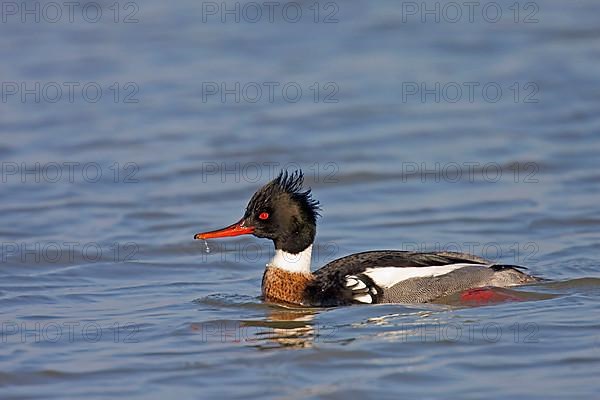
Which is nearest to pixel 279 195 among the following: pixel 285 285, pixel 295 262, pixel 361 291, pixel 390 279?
pixel 295 262

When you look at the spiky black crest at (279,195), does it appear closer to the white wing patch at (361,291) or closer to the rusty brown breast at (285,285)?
the rusty brown breast at (285,285)

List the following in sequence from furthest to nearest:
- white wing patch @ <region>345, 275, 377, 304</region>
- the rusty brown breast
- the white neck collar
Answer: the white neck collar, the rusty brown breast, white wing patch @ <region>345, 275, 377, 304</region>

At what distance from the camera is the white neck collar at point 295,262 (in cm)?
1263

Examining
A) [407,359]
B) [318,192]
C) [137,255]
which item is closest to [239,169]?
[318,192]

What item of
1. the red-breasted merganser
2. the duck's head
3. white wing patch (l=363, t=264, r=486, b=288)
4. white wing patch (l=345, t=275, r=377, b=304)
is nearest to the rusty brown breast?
the red-breasted merganser

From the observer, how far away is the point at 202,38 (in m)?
26.2

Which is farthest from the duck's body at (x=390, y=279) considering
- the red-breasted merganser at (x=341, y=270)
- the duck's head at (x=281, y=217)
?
the duck's head at (x=281, y=217)

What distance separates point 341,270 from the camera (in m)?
12.3

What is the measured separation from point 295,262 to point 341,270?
0.56 m

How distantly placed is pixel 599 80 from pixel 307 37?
6.43 meters

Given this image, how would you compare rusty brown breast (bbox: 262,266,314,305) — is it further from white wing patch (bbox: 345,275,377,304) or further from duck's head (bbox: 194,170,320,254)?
white wing patch (bbox: 345,275,377,304)

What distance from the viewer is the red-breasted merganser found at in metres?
12.1

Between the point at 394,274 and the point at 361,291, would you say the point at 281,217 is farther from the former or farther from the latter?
the point at 394,274

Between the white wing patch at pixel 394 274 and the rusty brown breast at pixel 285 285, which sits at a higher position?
the white wing patch at pixel 394 274
